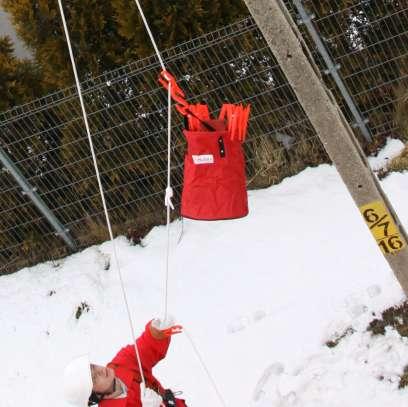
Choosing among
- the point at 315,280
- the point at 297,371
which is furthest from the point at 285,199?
the point at 297,371

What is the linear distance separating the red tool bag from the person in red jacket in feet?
2.62

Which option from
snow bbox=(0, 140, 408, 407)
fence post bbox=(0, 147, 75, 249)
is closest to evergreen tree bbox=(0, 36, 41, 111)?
fence post bbox=(0, 147, 75, 249)

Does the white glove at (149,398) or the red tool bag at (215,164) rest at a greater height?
the red tool bag at (215,164)

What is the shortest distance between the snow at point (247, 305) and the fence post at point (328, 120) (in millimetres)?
1257

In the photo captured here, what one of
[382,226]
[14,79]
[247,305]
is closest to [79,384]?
[382,226]

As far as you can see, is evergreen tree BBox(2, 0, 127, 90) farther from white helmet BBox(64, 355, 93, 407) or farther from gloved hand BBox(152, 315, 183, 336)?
white helmet BBox(64, 355, 93, 407)

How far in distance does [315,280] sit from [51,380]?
254 centimetres

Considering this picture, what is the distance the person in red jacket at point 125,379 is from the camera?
11.2 feet

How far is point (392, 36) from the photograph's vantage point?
18.6 ft

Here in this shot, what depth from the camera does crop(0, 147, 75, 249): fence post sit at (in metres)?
6.24

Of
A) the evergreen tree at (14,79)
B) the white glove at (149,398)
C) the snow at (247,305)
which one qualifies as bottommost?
the snow at (247,305)

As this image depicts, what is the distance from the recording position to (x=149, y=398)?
3.48 metres

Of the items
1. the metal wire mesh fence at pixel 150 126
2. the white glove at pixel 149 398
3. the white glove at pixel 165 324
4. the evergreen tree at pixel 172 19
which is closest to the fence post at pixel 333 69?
the metal wire mesh fence at pixel 150 126

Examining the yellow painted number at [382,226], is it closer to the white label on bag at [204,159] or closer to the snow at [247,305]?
the white label on bag at [204,159]
